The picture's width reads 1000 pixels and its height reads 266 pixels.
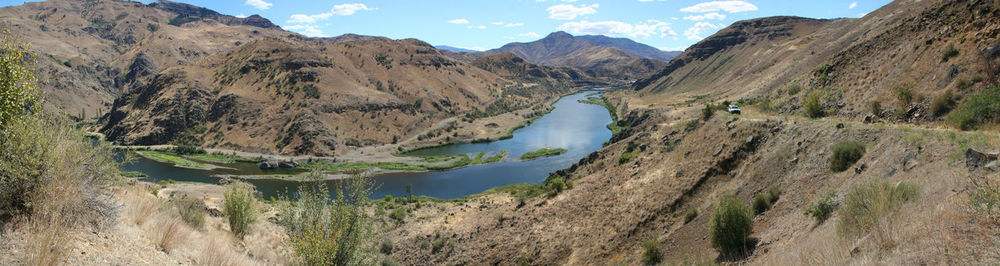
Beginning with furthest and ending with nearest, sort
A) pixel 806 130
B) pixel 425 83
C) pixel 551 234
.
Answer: pixel 425 83
pixel 551 234
pixel 806 130

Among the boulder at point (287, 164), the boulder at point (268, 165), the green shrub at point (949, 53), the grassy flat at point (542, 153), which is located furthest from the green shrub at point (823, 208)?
the boulder at point (268, 165)

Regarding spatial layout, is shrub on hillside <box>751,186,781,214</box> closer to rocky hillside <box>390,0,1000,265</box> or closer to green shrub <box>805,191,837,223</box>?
rocky hillside <box>390,0,1000,265</box>

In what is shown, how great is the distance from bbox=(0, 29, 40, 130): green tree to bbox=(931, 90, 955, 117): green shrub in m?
27.6

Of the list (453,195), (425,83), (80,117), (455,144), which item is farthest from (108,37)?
(453,195)

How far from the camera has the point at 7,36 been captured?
7.95 m

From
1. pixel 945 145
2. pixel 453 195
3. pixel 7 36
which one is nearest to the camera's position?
pixel 7 36

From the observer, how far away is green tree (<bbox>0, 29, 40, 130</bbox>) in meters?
7.84

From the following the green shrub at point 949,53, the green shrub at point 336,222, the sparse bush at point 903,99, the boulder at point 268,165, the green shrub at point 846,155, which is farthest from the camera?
the boulder at point 268,165

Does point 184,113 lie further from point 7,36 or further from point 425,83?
point 7,36

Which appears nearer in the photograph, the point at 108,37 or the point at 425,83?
the point at 425,83

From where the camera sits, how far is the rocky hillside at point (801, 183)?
9047 millimetres

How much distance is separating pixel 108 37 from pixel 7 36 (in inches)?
8772

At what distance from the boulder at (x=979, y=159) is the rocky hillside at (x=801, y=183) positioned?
1.3 inches

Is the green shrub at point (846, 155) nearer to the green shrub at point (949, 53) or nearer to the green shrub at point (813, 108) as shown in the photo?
the green shrub at point (949, 53)
